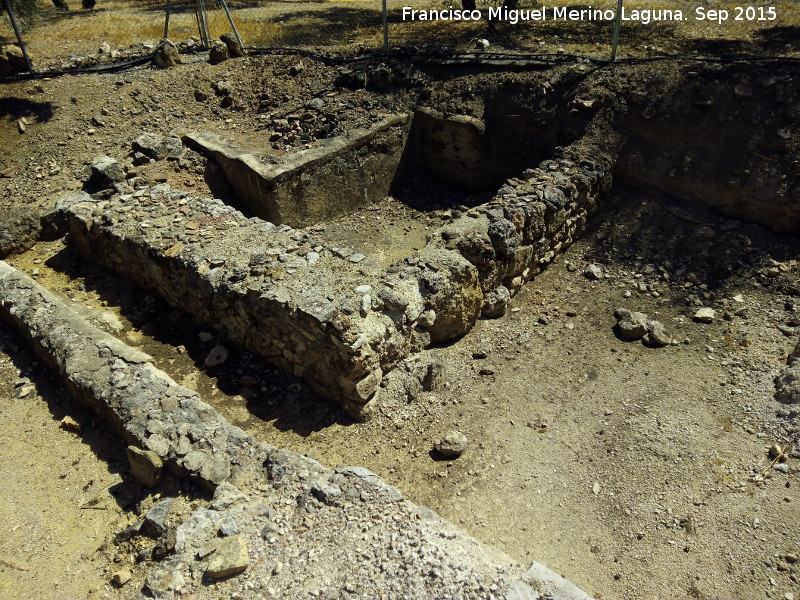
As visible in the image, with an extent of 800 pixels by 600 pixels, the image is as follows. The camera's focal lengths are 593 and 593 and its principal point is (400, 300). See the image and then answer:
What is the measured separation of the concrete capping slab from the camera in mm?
7938

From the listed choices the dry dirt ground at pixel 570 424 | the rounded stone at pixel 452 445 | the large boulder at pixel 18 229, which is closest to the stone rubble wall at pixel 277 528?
the dry dirt ground at pixel 570 424

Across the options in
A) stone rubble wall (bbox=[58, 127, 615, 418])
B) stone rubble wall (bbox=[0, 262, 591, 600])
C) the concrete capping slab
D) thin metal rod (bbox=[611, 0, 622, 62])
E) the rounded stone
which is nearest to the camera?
stone rubble wall (bbox=[0, 262, 591, 600])

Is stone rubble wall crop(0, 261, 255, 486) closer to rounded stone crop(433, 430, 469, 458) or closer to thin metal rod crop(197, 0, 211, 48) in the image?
rounded stone crop(433, 430, 469, 458)

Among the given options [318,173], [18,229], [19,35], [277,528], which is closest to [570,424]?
[277,528]

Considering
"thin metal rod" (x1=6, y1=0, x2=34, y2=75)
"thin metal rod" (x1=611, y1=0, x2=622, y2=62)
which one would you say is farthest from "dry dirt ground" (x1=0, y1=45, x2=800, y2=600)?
"thin metal rod" (x1=6, y1=0, x2=34, y2=75)

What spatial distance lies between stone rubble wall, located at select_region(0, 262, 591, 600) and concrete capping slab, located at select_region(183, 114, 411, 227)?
3.49 metres

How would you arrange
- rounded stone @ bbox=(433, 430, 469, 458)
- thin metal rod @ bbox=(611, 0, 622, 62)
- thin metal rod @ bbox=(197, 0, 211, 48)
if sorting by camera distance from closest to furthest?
rounded stone @ bbox=(433, 430, 469, 458)
thin metal rod @ bbox=(611, 0, 622, 62)
thin metal rod @ bbox=(197, 0, 211, 48)

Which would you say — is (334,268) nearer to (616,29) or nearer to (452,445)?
(452,445)

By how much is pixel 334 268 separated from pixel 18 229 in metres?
4.53

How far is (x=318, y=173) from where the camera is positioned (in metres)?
8.23

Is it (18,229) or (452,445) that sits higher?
(18,229)

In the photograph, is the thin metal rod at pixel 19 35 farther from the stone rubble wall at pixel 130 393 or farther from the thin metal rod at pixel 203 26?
the stone rubble wall at pixel 130 393

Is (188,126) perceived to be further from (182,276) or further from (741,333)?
(741,333)

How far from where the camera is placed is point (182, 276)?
6219mm
